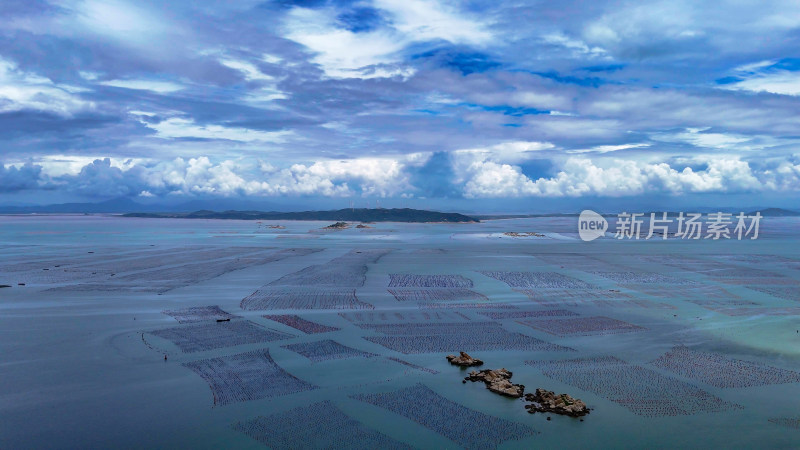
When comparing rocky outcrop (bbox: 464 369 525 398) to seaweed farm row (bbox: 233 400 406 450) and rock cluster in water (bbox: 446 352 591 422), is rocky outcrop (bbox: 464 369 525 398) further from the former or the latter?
seaweed farm row (bbox: 233 400 406 450)

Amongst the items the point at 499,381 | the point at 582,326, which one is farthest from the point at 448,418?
the point at 582,326

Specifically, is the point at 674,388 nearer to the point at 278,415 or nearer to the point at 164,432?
the point at 278,415

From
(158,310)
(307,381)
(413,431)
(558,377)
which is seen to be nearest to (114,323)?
(158,310)

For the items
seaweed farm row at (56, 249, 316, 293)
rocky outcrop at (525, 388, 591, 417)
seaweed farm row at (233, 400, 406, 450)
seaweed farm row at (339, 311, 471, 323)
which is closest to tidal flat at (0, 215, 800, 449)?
seaweed farm row at (233, 400, 406, 450)

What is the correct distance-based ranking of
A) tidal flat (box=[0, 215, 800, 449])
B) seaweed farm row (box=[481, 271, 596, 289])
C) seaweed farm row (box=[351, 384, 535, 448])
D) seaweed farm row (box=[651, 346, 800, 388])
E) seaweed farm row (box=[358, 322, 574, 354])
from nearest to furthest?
seaweed farm row (box=[351, 384, 535, 448]) < tidal flat (box=[0, 215, 800, 449]) < seaweed farm row (box=[651, 346, 800, 388]) < seaweed farm row (box=[358, 322, 574, 354]) < seaweed farm row (box=[481, 271, 596, 289])

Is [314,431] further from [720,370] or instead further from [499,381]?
[720,370]

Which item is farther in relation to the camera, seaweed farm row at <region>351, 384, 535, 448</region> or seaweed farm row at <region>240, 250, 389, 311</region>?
seaweed farm row at <region>240, 250, 389, 311</region>
